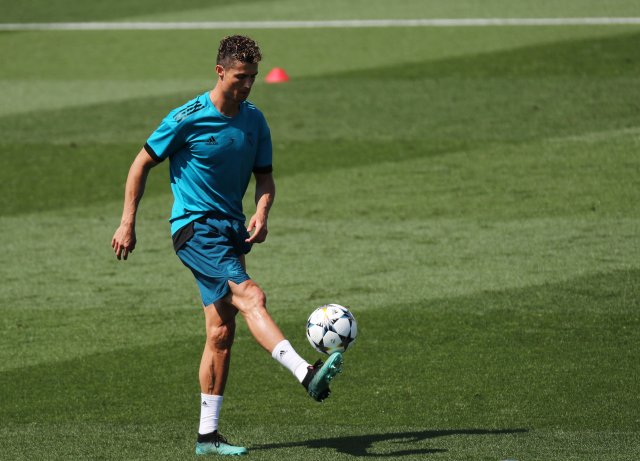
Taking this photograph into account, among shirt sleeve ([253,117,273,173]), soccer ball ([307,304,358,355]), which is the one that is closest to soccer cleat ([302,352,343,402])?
soccer ball ([307,304,358,355])

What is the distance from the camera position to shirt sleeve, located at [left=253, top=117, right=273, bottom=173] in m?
8.29

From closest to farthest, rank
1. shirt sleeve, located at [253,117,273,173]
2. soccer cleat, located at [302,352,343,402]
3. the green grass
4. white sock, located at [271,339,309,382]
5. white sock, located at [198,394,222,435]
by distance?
soccer cleat, located at [302,352,343,402] < white sock, located at [271,339,309,382] < white sock, located at [198,394,222,435] < shirt sleeve, located at [253,117,273,173] < the green grass

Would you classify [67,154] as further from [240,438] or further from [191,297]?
[240,438]

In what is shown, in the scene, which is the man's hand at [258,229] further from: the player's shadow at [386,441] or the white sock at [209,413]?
the player's shadow at [386,441]

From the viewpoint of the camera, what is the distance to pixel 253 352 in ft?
34.8

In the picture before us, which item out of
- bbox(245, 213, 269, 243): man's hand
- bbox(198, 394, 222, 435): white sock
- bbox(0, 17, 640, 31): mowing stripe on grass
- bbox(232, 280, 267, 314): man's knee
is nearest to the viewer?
bbox(232, 280, 267, 314): man's knee

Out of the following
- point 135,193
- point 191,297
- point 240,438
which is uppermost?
point 135,193

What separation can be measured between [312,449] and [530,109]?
12934mm

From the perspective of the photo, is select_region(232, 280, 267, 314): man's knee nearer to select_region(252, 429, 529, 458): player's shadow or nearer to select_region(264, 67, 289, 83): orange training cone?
select_region(252, 429, 529, 458): player's shadow

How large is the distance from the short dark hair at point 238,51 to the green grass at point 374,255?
92.7 inches

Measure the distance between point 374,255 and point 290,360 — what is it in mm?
6188

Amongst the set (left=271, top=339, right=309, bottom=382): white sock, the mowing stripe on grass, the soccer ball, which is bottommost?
the mowing stripe on grass

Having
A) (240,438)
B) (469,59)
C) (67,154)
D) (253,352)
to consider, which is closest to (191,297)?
(253,352)

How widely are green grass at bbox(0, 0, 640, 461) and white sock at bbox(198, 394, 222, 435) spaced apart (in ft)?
0.74
